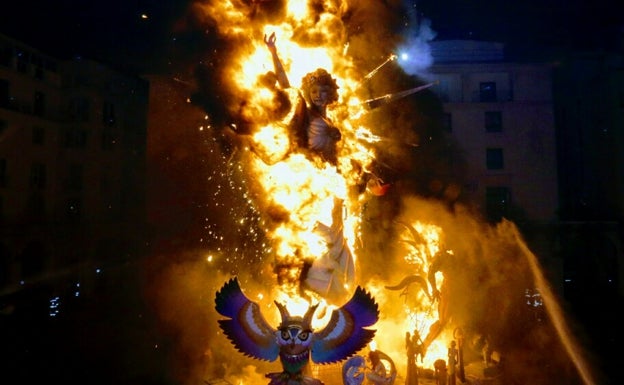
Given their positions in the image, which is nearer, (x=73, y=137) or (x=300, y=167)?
(x=300, y=167)

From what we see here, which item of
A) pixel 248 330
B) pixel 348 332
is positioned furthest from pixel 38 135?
pixel 348 332

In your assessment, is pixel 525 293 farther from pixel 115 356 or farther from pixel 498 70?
pixel 115 356

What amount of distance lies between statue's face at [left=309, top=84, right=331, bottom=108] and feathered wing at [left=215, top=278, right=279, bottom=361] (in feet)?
16.2

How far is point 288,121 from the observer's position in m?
12.0

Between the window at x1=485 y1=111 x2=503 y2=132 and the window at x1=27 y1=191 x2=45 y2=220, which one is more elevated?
the window at x1=485 y1=111 x2=503 y2=132

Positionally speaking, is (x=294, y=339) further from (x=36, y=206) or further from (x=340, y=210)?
(x=36, y=206)

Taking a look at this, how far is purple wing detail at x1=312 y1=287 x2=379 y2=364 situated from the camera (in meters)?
8.85

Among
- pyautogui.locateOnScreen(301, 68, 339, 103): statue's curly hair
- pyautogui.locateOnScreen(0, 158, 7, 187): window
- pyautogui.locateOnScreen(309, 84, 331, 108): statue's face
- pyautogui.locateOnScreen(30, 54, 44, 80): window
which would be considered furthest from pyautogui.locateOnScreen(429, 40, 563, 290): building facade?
pyautogui.locateOnScreen(0, 158, 7, 187): window

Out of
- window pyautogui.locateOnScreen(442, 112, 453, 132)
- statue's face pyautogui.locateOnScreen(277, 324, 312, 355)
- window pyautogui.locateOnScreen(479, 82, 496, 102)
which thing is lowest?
statue's face pyautogui.locateOnScreen(277, 324, 312, 355)

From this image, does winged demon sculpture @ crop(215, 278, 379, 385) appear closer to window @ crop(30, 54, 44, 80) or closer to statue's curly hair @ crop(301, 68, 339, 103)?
statue's curly hair @ crop(301, 68, 339, 103)

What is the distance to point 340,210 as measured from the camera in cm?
1152

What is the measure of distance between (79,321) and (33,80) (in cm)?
1283

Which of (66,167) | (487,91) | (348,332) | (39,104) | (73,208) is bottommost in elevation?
(348,332)

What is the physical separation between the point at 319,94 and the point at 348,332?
18.4 feet
